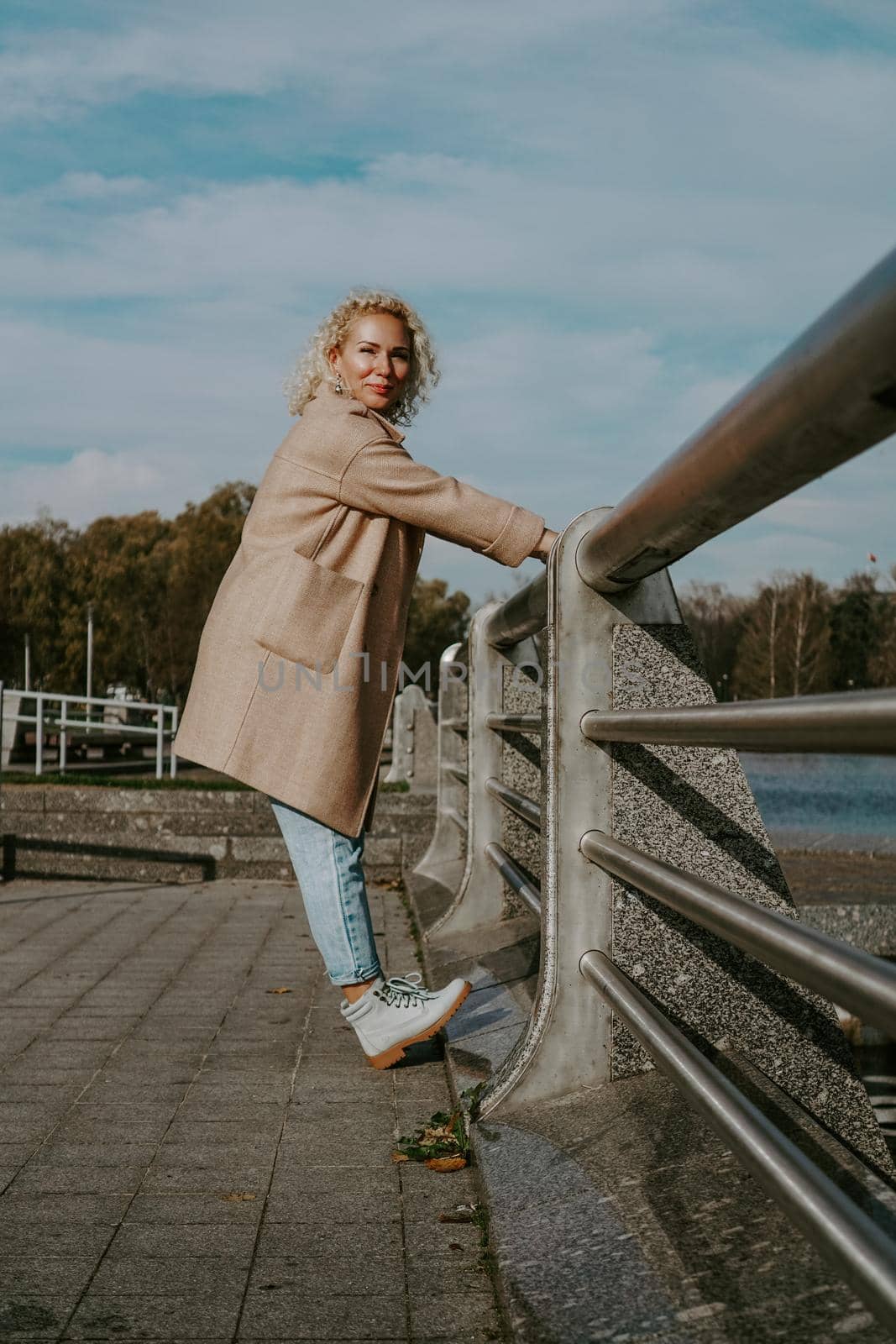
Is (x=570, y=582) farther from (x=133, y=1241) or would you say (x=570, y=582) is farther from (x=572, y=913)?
(x=133, y=1241)

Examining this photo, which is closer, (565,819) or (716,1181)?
(716,1181)

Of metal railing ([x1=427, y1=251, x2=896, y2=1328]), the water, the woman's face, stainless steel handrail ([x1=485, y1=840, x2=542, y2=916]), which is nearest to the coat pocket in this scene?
metal railing ([x1=427, y1=251, x2=896, y2=1328])

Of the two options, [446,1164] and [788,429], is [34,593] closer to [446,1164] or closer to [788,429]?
[446,1164]

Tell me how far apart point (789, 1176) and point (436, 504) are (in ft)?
7.32

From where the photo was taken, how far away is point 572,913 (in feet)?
9.02

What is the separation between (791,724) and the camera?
1422 millimetres

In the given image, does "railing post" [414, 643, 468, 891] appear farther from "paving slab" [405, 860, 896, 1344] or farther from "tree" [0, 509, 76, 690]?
"tree" [0, 509, 76, 690]

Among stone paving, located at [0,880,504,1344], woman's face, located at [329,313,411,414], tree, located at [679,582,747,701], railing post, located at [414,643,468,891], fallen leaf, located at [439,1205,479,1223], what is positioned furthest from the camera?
tree, located at [679,582,747,701]

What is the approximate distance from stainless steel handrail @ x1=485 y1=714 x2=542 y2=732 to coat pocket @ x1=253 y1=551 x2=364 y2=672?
0.58m

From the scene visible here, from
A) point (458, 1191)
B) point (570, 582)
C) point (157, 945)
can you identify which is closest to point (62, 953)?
point (157, 945)

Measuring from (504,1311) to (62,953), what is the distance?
435cm

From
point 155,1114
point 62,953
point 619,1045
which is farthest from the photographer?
point 62,953


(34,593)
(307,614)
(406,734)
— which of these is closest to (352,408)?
(307,614)

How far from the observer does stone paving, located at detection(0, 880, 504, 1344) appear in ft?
7.20
